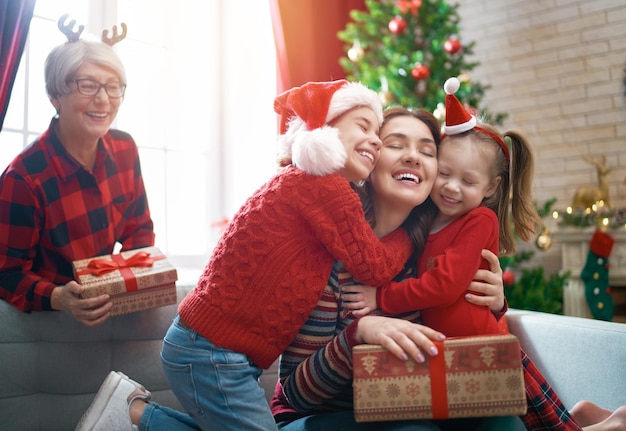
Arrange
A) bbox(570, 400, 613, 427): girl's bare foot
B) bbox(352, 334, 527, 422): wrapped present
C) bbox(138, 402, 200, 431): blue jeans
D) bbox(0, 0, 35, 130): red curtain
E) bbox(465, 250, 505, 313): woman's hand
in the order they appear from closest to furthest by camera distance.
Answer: bbox(352, 334, 527, 422): wrapped present
bbox(465, 250, 505, 313): woman's hand
bbox(138, 402, 200, 431): blue jeans
bbox(570, 400, 613, 427): girl's bare foot
bbox(0, 0, 35, 130): red curtain

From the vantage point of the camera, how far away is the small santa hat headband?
4.87 feet

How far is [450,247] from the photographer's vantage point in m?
1.42

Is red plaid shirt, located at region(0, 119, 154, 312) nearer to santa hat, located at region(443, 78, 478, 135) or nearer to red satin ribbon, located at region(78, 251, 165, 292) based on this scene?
red satin ribbon, located at region(78, 251, 165, 292)

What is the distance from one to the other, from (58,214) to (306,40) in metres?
2.15

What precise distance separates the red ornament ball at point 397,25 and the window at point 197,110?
0.78 m

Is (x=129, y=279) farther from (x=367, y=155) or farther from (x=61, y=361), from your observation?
(x=367, y=155)

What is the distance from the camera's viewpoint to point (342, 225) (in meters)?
1.33

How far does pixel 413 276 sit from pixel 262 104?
Result: 2.48 m

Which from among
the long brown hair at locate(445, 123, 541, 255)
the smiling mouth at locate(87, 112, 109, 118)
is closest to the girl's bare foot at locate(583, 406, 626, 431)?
the long brown hair at locate(445, 123, 541, 255)

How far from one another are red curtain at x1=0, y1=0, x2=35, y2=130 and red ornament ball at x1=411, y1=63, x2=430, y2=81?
1997mm

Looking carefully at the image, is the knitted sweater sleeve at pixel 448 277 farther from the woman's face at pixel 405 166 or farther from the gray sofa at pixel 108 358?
the gray sofa at pixel 108 358

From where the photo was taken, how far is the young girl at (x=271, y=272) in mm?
1333


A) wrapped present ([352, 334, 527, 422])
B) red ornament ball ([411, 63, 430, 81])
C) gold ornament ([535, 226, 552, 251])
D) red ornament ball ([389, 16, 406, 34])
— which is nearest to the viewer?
wrapped present ([352, 334, 527, 422])

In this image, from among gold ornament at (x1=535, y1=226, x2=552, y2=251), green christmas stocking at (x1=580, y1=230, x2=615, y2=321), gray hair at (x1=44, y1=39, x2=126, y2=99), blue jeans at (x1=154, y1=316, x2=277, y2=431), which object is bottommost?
green christmas stocking at (x1=580, y1=230, x2=615, y2=321)
